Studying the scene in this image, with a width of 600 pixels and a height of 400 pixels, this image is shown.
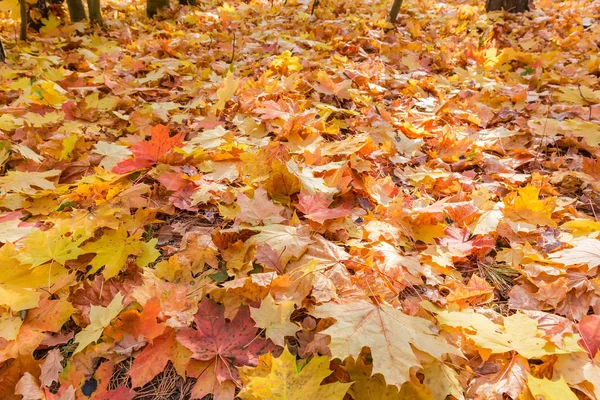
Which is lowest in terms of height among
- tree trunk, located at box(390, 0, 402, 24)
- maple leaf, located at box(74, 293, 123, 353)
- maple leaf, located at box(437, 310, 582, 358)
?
maple leaf, located at box(74, 293, 123, 353)

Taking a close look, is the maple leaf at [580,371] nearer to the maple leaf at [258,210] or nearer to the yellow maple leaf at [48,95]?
the maple leaf at [258,210]

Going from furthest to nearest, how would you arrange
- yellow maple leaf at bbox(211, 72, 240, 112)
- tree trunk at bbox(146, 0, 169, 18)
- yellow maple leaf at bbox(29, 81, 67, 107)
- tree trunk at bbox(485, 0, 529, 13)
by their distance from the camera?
tree trunk at bbox(146, 0, 169, 18), tree trunk at bbox(485, 0, 529, 13), yellow maple leaf at bbox(29, 81, 67, 107), yellow maple leaf at bbox(211, 72, 240, 112)

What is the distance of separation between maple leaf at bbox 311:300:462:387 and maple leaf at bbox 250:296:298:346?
127 mm

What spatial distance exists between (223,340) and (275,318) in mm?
181

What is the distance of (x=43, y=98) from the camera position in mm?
2816

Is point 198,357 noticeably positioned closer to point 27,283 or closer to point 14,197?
point 27,283

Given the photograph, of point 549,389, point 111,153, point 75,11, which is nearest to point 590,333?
point 549,389

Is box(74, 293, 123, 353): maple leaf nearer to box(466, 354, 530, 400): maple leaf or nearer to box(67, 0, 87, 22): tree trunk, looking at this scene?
box(466, 354, 530, 400): maple leaf

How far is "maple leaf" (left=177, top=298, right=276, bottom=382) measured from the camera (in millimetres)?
1164

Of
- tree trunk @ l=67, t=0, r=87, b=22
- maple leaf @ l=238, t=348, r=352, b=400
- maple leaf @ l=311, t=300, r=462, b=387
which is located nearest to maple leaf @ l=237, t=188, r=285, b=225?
maple leaf @ l=311, t=300, r=462, b=387

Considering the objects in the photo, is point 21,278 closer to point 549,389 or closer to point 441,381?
point 441,381

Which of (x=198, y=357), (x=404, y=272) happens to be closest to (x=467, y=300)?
(x=404, y=272)

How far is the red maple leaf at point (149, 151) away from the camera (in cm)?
193

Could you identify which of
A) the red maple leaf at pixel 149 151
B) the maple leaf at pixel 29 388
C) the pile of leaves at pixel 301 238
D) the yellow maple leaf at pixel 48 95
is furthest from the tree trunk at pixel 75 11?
the maple leaf at pixel 29 388
